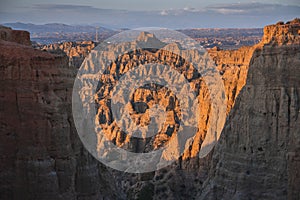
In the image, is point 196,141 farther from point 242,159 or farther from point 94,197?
point 94,197

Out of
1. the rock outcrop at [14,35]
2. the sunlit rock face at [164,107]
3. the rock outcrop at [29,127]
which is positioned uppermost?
the rock outcrop at [14,35]

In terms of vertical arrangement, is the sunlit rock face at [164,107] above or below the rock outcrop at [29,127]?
below

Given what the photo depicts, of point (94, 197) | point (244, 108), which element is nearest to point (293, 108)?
point (244, 108)

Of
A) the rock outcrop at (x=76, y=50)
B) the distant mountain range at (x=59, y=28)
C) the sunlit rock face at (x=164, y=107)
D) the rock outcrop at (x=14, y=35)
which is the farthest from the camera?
the distant mountain range at (x=59, y=28)

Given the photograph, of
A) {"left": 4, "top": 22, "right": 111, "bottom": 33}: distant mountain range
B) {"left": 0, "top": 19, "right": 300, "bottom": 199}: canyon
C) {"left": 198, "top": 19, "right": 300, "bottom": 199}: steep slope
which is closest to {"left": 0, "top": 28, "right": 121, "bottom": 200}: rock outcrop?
{"left": 0, "top": 19, "right": 300, "bottom": 199}: canyon

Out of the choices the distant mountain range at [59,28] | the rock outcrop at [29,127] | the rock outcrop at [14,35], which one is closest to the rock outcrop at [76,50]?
the distant mountain range at [59,28]

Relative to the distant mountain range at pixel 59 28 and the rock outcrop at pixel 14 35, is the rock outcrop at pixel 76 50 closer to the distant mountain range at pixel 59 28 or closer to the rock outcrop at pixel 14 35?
the distant mountain range at pixel 59 28

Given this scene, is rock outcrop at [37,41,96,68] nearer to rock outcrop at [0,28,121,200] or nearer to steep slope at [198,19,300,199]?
steep slope at [198,19,300,199]
